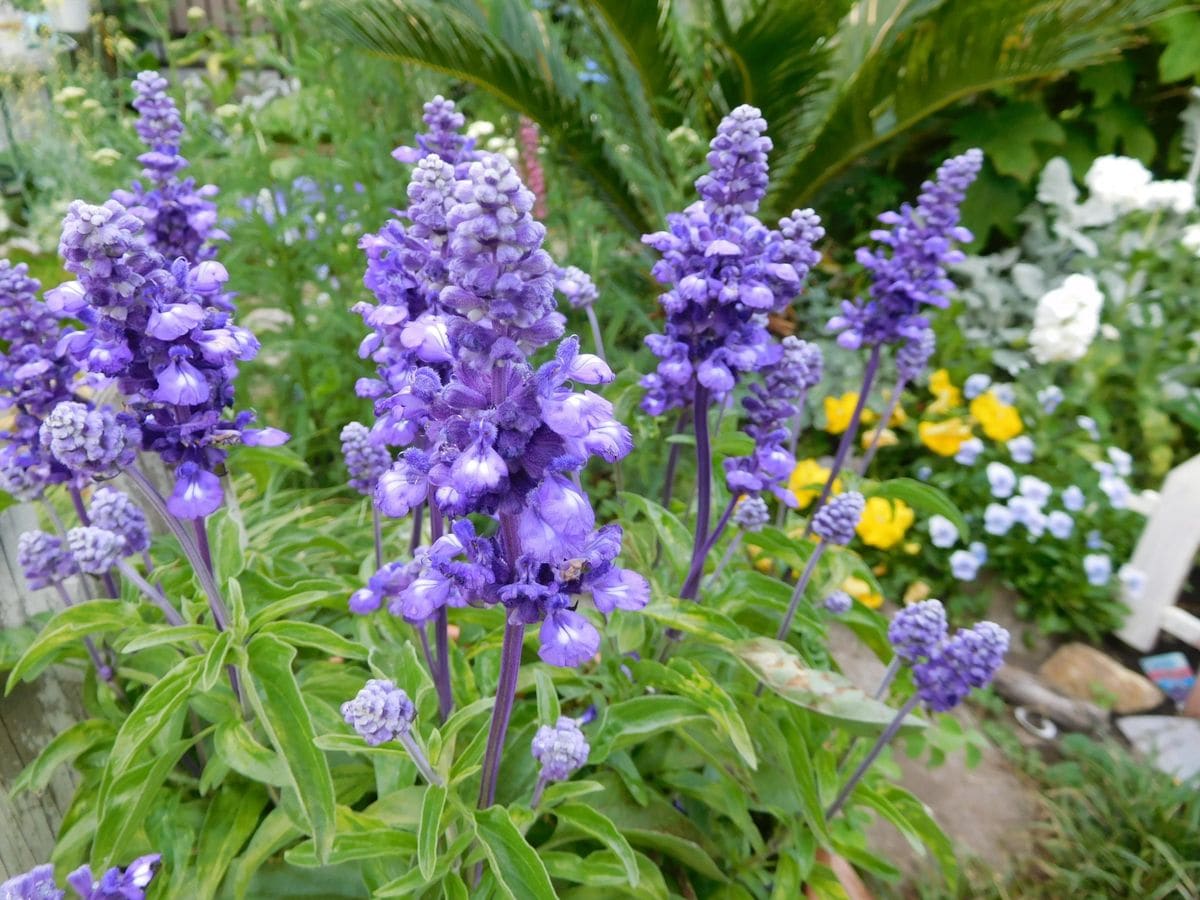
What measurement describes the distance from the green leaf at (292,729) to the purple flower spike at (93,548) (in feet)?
1.12

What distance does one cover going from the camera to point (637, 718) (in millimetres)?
1759

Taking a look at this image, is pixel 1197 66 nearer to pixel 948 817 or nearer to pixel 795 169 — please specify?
pixel 795 169

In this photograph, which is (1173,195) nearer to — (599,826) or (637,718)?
(637,718)

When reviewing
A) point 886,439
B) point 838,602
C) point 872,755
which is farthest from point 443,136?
point 886,439

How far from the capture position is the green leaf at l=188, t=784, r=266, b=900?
1.69 meters

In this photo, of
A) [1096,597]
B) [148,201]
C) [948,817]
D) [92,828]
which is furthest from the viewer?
[1096,597]

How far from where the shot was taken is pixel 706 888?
2.15 m

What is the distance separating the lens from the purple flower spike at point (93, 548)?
1582mm

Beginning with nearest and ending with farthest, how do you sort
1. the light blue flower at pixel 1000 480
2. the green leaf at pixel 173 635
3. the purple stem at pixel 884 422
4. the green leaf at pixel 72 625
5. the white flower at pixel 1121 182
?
the green leaf at pixel 173 635
the green leaf at pixel 72 625
the purple stem at pixel 884 422
the light blue flower at pixel 1000 480
the white flower at pixel 1121 182

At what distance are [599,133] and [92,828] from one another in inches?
157

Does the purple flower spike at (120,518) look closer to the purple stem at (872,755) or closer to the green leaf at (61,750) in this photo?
the green leaf at (61,750)

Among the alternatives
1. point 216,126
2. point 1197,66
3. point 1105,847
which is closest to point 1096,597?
point 1105,847

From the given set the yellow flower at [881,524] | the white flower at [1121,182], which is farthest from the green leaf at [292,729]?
the white flower at [1121,182]

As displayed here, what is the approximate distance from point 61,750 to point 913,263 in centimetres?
238
